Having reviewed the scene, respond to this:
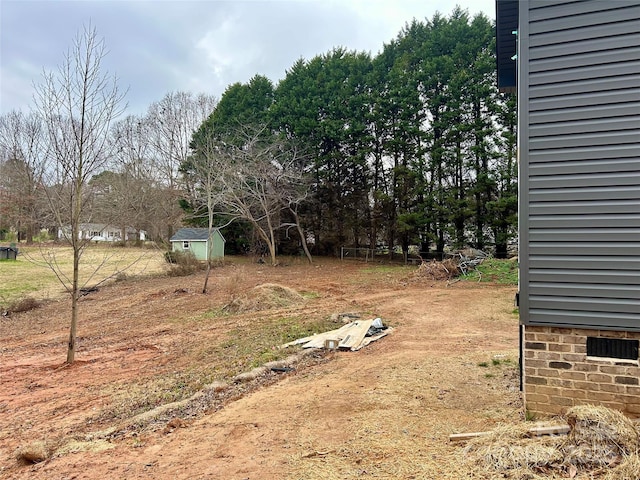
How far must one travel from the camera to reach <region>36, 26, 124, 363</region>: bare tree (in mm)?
5887

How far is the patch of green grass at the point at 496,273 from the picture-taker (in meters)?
14.0

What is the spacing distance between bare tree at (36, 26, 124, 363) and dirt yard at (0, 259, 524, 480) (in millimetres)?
1918

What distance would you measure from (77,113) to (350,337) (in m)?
6.02

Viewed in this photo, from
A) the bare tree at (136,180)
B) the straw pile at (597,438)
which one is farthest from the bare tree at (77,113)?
the bare tree at (136,180)

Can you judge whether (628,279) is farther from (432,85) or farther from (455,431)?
(432,85)

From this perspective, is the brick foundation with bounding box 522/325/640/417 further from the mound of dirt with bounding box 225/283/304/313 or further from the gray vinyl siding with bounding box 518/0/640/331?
the mound of dirt with bounding box 225/283/304/313

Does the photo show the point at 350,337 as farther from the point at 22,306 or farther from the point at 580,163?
the point at 22,306

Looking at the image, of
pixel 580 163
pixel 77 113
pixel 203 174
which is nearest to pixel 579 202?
pixel 580 163

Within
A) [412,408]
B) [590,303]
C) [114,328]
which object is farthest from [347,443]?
[114,328]

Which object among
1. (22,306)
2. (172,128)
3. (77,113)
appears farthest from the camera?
(172,128)

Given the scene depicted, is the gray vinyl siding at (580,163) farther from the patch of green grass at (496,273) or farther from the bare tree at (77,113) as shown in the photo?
the patch of green grass at (496,273)

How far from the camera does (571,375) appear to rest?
9.80ft

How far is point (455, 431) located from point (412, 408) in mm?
615

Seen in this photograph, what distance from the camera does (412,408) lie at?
3703mm
